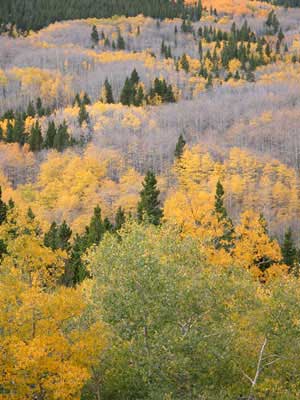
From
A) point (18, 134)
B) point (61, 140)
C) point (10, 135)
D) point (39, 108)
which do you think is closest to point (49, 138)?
point (61, 140)

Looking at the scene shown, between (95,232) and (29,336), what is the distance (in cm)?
3972

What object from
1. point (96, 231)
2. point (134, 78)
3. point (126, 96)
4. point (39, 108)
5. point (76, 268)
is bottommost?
point (39, 108)

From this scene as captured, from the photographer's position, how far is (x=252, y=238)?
5009 cm

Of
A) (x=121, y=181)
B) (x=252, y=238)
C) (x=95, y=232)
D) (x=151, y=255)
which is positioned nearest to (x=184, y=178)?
(x=121, y=181)

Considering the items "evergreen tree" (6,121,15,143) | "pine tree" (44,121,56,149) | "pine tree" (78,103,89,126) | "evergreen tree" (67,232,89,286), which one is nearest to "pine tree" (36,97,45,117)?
"pine tree" (78,103,89,126)

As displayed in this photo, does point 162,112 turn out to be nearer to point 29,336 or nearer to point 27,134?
point 27,134

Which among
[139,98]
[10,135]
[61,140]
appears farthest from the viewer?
[139,98]

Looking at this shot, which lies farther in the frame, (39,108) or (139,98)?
(39,108)

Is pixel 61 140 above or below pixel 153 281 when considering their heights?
below

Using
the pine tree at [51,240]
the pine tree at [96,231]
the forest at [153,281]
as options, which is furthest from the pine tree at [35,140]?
the pine tree at [96,231]

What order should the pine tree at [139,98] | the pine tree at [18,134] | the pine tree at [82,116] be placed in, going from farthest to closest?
the pine tree at [139,98] < the pine tree at [82,116] < the pine tree at [18,134]

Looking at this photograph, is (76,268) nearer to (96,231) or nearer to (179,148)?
(96,231)

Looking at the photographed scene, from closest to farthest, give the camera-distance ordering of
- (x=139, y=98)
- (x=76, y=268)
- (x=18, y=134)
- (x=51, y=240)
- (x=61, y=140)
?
1. (x=76, y=268)
2. (x=51, y=240)
3. (x=61, y=140)
4. (x=18, y=134)
5. (x=139, y=98)

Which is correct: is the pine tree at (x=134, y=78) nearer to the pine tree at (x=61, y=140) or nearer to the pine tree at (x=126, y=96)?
the pine tree at (x=126, y=96)
